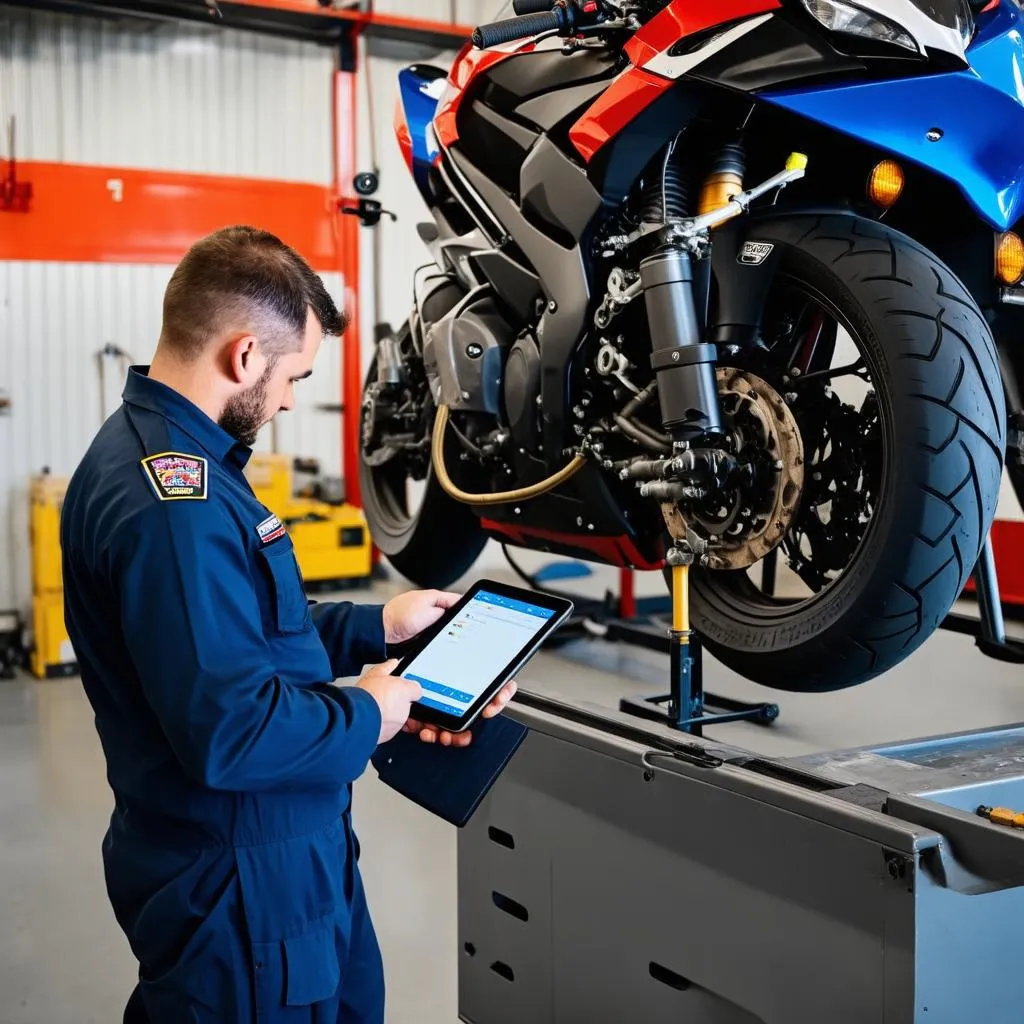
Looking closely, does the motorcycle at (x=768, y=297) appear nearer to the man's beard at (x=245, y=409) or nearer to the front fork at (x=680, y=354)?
the front fork at (x=680, y=354)

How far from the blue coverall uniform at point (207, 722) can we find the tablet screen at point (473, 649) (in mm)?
150

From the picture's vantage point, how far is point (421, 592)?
1.49 meters

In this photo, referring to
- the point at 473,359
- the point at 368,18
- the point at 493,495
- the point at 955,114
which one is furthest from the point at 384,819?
the point at 368,18

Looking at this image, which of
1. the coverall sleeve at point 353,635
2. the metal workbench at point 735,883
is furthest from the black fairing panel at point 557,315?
the coverall sleeve at point 353,635

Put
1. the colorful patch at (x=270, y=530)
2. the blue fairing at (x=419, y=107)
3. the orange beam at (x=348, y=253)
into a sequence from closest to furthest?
the colorful patch at (x=270, y=530) < the blue fairing at (x=419, y=107) < the orange beam at (x=348, y=253)

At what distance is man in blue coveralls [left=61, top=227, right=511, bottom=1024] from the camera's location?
1.01 meters

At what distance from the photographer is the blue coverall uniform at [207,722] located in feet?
3.31

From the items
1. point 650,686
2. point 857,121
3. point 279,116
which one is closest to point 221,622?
point 857,121

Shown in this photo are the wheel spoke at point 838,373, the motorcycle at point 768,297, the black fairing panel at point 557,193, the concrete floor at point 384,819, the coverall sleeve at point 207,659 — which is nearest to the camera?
the coverall sleeve at point 207,659

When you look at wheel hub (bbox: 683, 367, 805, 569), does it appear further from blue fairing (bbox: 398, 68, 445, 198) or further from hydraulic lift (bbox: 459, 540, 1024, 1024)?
blue fairing (bbox: 398, 68, 445, 198)

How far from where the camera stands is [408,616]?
145 centimetres

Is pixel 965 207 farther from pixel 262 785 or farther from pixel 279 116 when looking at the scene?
pixel 279 116

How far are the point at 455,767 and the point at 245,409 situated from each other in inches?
18.2

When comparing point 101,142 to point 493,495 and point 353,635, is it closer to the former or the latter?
point 493,495
